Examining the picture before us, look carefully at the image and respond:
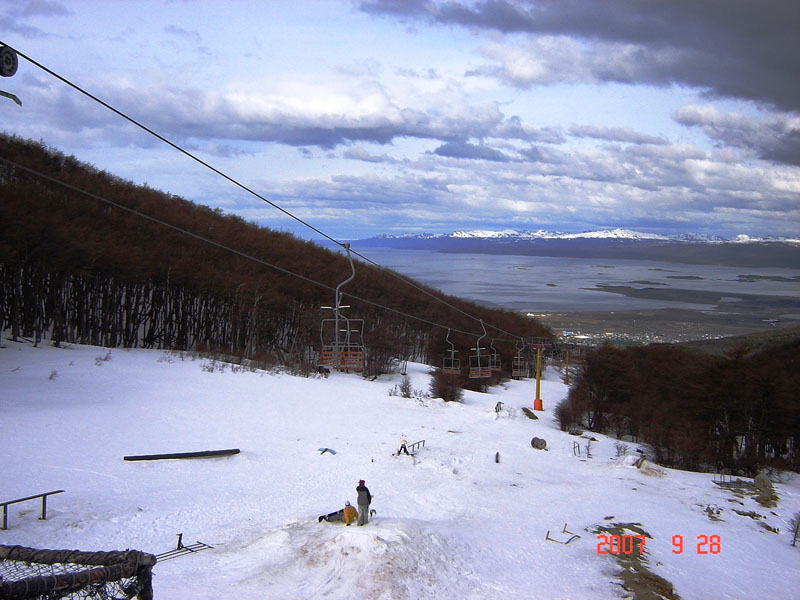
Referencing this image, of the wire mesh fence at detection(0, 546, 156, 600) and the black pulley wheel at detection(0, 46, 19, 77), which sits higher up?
the black pulley wheel at detection(0, 46, 19, 77)

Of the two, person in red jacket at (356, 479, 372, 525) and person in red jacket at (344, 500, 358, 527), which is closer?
person in red jacket at (356, 479, 372, 525)

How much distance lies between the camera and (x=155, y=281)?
43156 millimetres

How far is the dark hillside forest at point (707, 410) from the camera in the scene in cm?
3042

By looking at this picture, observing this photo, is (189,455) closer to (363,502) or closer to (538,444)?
(363,502)

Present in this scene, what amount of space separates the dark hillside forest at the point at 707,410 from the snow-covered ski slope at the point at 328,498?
4706 millimetres

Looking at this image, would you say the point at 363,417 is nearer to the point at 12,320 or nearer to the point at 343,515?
the point at 343,515

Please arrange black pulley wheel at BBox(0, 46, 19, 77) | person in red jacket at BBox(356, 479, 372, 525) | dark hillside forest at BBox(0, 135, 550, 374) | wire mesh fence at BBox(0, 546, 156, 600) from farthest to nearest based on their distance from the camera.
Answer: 1. dark hillside forest at BBox(0, 135, 550, 374)
2. person in red jacket at BBox(356, 479, 372, 525)
3. black pulley wheel at BBox(0, 46, 19, 77)
4. wire mesh fence at BBox(0, 546, 156, 600)

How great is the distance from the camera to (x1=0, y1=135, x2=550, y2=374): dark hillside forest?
33.7 m

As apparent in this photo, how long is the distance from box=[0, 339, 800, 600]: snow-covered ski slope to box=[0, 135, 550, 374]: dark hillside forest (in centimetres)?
746

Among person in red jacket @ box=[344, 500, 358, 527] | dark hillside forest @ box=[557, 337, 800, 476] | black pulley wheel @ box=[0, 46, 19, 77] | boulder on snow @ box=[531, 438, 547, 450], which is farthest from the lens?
dark hillside forest @ box=[557, 337, 800, 476]

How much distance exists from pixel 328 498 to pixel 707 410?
85.7 feet

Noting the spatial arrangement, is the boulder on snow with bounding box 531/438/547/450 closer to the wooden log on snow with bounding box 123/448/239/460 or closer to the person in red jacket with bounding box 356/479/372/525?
the wooden log on snow with bounding box 123/448/239/460

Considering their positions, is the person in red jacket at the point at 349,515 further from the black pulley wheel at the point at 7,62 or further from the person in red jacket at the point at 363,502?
the black pulley wheel at the point at 7,62

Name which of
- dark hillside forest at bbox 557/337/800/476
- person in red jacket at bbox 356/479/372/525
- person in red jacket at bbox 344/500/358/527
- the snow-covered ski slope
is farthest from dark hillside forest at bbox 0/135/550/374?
person in red jacket at bbox 356/479/372/525
